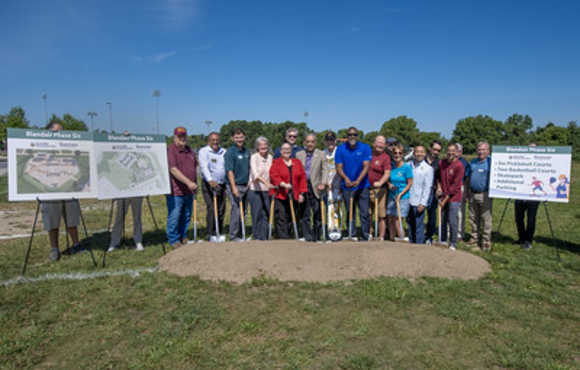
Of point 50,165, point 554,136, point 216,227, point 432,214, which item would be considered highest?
point 554,136

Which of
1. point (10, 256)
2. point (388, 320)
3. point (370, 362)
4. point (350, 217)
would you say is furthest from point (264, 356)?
point (10, 256)

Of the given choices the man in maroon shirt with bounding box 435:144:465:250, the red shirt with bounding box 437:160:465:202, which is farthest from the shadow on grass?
the red shirt with bounding box 437:160:465:202

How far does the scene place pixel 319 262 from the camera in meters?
5.57

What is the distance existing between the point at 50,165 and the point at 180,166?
7.27 ft

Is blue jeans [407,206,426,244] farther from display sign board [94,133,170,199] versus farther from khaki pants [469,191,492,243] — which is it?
display sign board [94,133,170,199]

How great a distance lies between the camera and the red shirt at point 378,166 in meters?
7.14

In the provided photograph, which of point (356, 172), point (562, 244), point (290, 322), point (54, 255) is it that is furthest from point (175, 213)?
Result: point (562, 244)

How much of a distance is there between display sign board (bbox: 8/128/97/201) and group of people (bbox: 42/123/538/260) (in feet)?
2.96

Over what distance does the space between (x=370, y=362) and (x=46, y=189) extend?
5.72m

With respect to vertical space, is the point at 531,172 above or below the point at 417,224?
above

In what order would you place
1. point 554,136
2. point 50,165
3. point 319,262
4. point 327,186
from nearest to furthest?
1. point 319,262
2. point 50,165
3. point 327,186
4. point 554,136

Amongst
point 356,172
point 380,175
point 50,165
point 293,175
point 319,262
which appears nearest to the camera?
point 319,262

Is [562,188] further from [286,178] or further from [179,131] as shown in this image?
[179,131]

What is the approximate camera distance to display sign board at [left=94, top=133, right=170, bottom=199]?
614 cm
